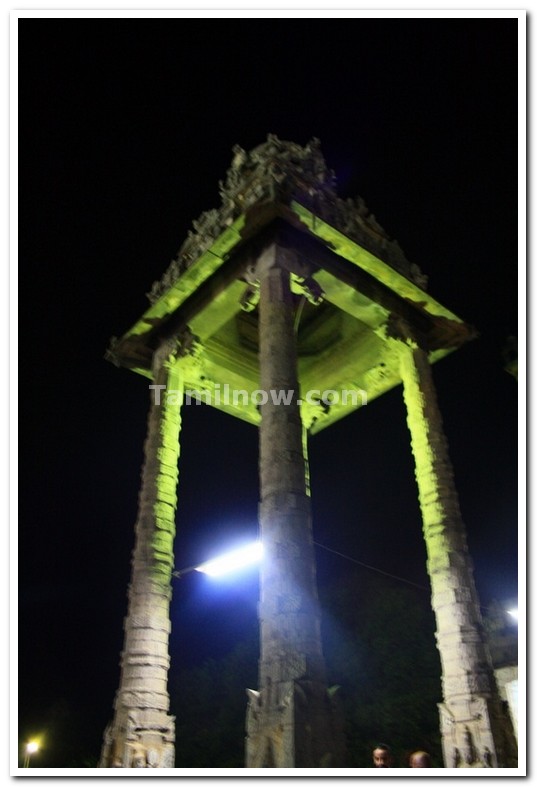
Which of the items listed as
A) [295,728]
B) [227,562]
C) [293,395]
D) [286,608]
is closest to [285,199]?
[293,395]

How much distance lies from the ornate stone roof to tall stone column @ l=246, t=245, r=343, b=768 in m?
2.98

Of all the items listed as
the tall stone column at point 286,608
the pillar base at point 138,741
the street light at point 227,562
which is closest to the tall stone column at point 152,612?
the pillar base at point 138,741

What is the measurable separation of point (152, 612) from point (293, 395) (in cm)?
520

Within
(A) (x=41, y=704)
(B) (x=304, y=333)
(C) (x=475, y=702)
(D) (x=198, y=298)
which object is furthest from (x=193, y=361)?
(A) (x=41, y=704)

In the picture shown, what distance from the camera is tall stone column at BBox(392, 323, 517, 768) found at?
9883mm

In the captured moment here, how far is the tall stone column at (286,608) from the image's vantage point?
7527mm

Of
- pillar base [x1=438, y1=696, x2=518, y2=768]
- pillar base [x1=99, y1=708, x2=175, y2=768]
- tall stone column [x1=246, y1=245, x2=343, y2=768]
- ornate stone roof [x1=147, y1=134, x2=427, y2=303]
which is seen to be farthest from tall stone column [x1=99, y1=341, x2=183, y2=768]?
pillar base [x1=438, y1=696, x2=518, y2=768]

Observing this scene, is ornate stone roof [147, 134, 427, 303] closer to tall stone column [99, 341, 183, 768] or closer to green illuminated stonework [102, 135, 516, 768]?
green illuminated stonework [102, 135, 516, 768]

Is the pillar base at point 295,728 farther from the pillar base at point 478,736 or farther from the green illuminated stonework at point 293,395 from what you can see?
the pillar base at point 478,736

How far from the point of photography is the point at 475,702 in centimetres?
1012

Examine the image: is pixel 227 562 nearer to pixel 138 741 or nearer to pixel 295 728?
pixel 138 741

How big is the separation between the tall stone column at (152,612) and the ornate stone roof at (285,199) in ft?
9.49
